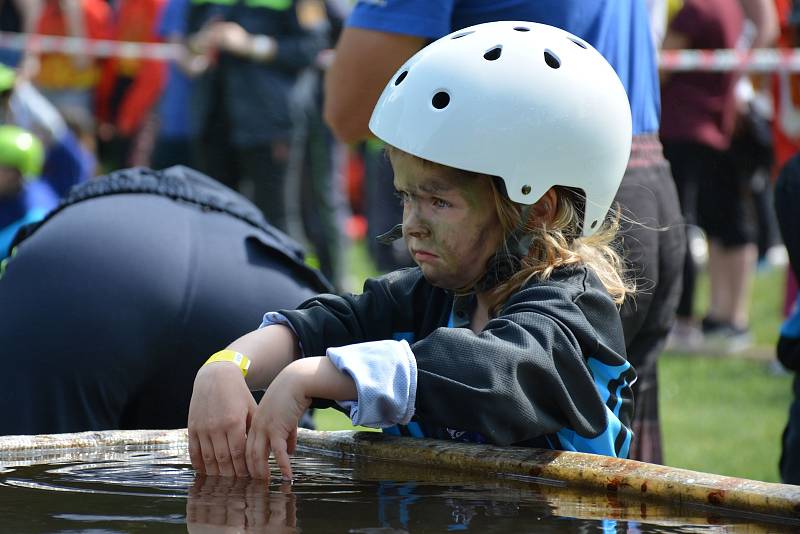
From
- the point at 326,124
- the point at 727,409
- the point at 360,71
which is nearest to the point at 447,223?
the point at 360,71

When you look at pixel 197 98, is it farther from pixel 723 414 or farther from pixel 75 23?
pixel 723 414

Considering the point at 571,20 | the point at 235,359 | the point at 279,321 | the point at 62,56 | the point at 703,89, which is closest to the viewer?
the point at 235,359

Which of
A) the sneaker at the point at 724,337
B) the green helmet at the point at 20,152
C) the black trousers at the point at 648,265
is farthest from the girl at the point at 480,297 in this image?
the sneaker at the point at 724,337

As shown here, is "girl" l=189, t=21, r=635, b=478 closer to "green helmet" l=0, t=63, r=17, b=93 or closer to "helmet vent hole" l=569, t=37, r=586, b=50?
"helmet vent hole" l=569, t=37, r=586, b=50

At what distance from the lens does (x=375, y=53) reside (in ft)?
12.2

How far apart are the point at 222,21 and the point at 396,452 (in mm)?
6541

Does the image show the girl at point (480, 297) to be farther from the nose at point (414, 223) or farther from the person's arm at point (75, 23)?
the person's arm at point (75, 23)

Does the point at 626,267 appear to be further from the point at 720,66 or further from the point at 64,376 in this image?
the point at 720,66

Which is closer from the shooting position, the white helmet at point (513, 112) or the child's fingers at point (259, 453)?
the child's fingers at point (259, 453)

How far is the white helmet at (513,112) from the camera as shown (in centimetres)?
293

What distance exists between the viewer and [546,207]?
307cm

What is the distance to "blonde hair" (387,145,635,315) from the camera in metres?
2.91

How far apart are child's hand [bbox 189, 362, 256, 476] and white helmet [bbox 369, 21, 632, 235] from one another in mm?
631

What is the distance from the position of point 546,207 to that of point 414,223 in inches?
13.3
